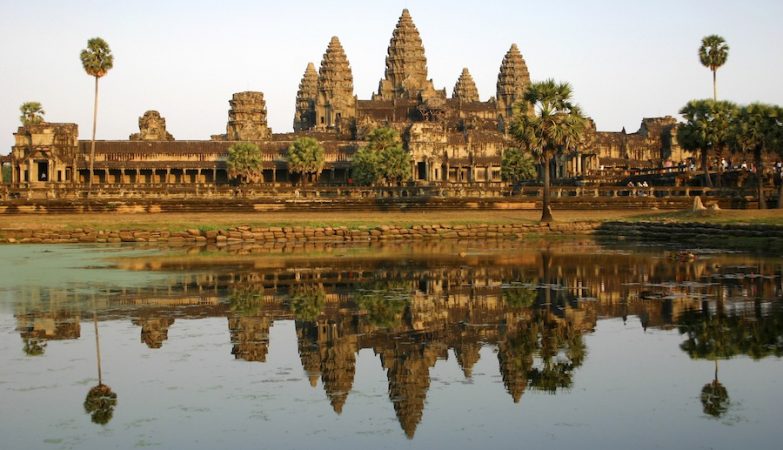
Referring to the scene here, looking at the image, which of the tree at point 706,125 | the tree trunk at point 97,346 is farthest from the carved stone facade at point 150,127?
the tree trunk at point 97,346

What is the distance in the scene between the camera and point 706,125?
72.2 m

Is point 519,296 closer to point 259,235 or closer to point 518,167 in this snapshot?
point 259,235

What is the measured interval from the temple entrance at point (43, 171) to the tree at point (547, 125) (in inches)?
3339

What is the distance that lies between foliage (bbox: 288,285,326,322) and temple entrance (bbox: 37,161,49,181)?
105m

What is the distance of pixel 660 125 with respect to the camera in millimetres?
154750

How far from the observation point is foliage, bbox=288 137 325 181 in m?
125

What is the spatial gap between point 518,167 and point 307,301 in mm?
99938

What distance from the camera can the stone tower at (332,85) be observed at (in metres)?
181

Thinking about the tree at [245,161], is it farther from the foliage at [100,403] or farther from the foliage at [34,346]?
the foliage at [100,403]

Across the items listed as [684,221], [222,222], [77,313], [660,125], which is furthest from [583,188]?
[660,125]

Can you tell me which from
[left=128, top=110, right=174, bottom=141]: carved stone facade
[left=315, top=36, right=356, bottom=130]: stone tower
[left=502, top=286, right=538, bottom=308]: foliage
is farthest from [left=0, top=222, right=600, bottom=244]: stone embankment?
[left=315, top=36, right=356, bottom=130]: stone tower

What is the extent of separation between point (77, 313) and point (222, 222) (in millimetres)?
28082

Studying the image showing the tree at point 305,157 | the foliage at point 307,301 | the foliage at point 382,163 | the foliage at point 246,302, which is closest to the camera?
the foliage at point 307,301

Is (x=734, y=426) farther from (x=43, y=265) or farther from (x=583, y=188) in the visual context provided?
(x=583, y=188)
